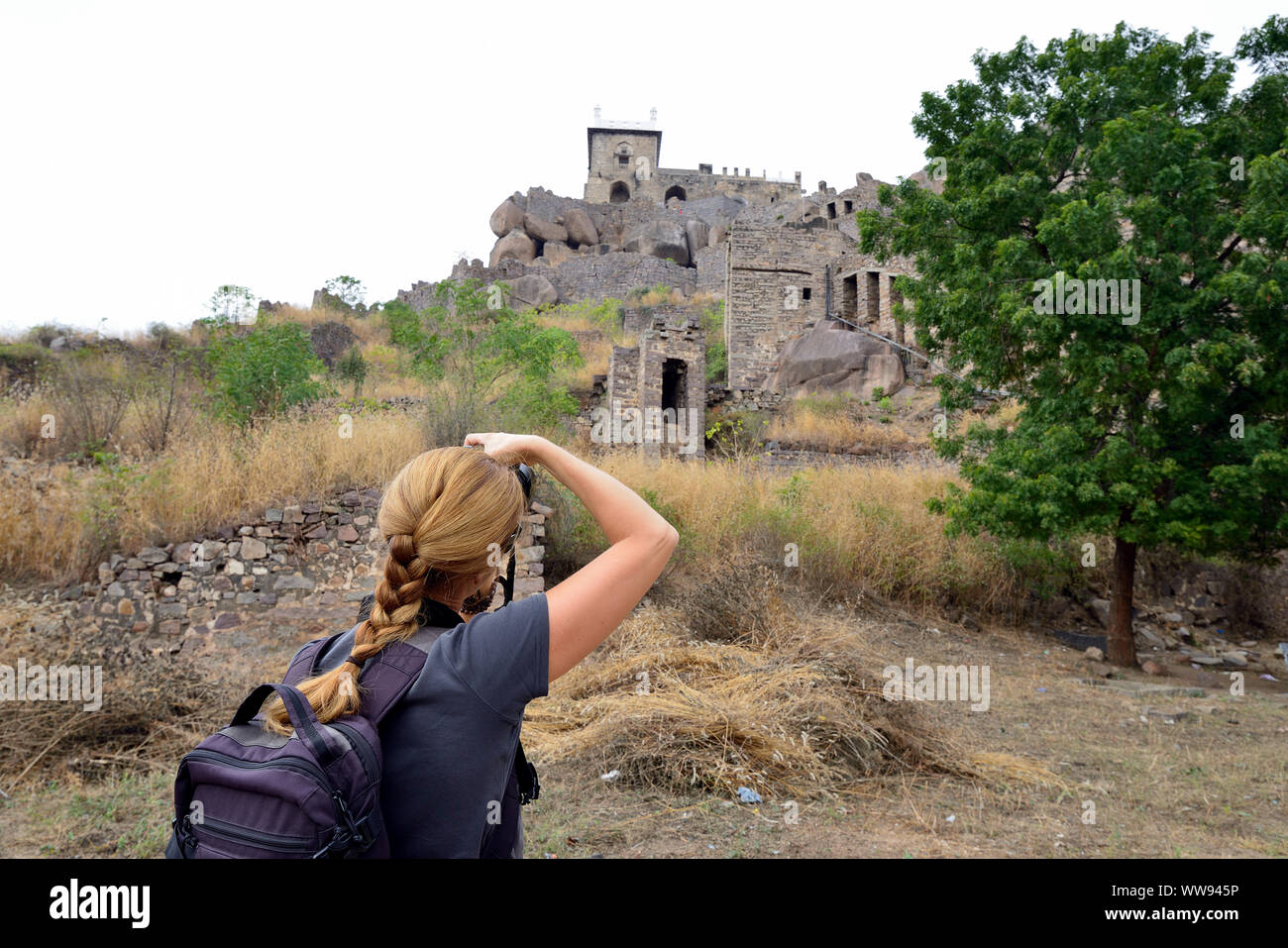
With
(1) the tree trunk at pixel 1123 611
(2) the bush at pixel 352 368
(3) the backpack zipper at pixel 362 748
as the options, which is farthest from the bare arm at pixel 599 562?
(2) the bush at pixel 352 368

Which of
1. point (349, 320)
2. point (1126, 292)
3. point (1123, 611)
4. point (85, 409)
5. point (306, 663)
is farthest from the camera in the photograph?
point (349, 320)

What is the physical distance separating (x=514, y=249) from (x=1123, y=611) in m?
37.6

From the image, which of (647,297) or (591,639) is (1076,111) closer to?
(591,639)

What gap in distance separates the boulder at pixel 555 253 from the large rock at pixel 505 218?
9.55 feet

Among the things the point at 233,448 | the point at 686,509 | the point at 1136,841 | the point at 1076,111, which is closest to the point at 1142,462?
the point at 1076,111

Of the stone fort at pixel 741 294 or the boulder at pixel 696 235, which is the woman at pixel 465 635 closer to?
the stone fort at pixel 741 294

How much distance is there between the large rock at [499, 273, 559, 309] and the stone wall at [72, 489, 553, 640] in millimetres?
26982

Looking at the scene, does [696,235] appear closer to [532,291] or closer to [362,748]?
[532,291]

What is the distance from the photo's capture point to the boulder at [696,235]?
144 ft

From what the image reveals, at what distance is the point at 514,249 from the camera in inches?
1666

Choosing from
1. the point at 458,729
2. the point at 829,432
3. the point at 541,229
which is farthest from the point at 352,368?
the point at 541,229

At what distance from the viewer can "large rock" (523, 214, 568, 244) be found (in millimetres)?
44281

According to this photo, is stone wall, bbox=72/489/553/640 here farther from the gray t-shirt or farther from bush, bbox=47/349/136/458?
the gray t-shirt

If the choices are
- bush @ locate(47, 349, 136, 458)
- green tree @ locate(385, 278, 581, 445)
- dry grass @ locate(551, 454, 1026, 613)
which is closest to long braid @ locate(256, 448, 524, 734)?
dry grass @ locate(551, 454, 1026, 613)
